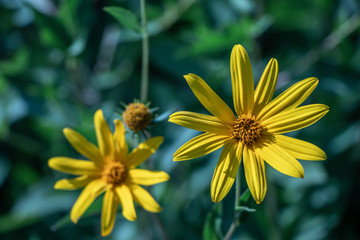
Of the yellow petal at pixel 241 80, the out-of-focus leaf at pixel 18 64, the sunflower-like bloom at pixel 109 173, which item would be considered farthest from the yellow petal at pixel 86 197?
the out-of-focus leaf at pixel 18 64

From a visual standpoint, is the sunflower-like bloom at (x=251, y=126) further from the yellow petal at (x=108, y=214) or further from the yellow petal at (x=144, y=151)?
the yellow petal at (x=108, y=214)

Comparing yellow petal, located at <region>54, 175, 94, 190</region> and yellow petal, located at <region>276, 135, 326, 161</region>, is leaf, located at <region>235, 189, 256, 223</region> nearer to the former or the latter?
yellow petal, located at <region>276, 135, 326, 161</region>

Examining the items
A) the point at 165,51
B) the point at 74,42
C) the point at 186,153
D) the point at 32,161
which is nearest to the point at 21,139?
the point at 32,161

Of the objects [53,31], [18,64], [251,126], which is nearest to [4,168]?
[18,64]

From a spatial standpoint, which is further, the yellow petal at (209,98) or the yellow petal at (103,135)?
the yellow petal at (103,135)

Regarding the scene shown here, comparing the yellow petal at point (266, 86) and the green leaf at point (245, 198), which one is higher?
the yellow petal at point (266, 86)

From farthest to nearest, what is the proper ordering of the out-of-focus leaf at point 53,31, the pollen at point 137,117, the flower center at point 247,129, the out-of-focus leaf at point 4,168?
the out-of-focus leaf at point 4,168 < the out-of-focus leaf at point 53,31 < the pollen at point 137,117 < the flower center at point 247,129
